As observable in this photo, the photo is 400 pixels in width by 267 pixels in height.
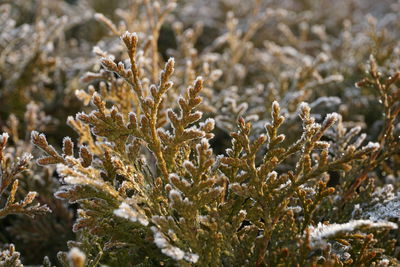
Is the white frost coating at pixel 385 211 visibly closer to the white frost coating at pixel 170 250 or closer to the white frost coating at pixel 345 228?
the white frost coating at pixel 345 228

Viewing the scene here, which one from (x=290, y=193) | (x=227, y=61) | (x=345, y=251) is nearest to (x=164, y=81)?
(x=290, y=193)

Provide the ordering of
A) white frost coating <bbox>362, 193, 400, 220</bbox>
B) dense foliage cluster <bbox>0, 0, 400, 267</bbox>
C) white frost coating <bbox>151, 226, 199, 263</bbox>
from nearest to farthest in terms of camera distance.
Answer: white frost coating <bbox>151, 226, 199, 263</bbox>, dense foliage cluster <bbox>0, 0, 400, 267</bbox>, white frost coating <bbox>362, 193, 400, 220</bbox>

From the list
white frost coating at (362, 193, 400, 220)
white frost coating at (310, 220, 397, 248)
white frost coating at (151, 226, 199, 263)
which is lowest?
white frost coating at (151, 226, 199, 263)

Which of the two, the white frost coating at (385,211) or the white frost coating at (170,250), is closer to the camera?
the white frost coating at (170,250)

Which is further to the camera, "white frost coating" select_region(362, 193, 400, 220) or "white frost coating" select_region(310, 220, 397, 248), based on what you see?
"white frost coating" select_region(362, 193, 400, 220)

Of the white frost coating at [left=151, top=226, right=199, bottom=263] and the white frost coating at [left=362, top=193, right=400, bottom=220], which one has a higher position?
the white frost coating at [left=362, top=193, right=400, bottom=220]

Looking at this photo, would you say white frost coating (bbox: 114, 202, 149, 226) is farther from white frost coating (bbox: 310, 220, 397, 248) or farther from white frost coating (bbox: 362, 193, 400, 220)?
white frost coating (bbox: 362, 193, 400, 220)

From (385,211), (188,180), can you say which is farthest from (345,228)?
(188,180)

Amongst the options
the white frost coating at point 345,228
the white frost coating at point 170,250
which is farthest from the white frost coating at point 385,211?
the white frost coating at point 170,250


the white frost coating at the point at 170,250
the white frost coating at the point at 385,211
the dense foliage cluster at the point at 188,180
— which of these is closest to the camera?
the white frost coating at the point at 170,250

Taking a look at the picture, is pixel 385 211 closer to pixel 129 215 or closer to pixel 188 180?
pixel 188 180

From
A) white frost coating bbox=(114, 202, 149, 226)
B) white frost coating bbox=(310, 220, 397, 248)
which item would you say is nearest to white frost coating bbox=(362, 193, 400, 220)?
white frost coating bbox=(310, 220, 397, 248)

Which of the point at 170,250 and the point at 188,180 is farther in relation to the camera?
the point at 188,180
